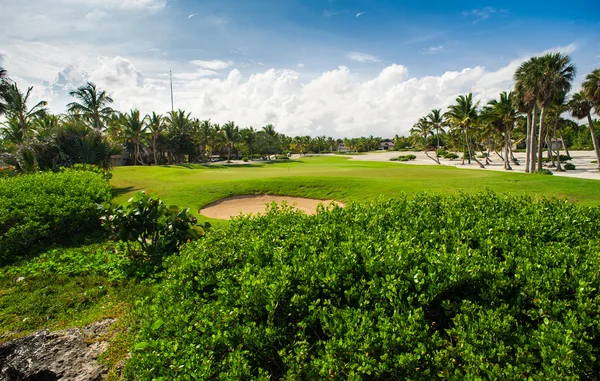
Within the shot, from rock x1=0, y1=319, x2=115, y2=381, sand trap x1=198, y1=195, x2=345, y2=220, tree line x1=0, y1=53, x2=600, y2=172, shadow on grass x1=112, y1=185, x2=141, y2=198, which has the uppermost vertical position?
tree line x1=0, y1=53, x2=600, y2=172

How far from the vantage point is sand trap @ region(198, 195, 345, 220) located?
18.3 m

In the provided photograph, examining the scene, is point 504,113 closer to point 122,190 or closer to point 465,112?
point 465,112

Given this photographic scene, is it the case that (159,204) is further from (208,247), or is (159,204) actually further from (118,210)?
(208,247)

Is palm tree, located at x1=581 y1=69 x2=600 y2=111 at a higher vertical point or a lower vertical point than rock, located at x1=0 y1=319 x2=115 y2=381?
higher

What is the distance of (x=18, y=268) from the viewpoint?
9.77m

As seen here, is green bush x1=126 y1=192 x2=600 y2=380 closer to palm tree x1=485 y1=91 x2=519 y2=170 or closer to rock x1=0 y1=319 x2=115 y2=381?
rock x1=0 y1=319 x2=115 y2=381

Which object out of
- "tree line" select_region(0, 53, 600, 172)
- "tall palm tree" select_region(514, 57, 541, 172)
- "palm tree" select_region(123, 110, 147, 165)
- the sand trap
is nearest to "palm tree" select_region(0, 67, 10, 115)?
"tree line" select_region(0, 53, 600, 172)

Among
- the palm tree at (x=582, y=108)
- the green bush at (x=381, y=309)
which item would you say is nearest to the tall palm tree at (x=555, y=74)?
the palm tree at (x=582, y=108)

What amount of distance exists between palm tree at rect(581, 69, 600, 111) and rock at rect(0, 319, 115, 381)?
176 feet

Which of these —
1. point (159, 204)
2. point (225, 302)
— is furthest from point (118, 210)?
point (225, 302)

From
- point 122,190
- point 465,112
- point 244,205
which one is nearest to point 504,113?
point 465,112

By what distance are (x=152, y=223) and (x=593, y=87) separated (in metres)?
52.3

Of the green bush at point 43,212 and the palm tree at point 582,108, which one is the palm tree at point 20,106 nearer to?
the green bush at point 43,212

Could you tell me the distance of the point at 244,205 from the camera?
20641mm
